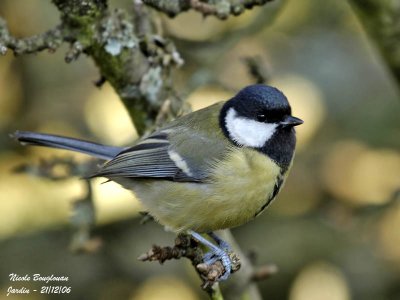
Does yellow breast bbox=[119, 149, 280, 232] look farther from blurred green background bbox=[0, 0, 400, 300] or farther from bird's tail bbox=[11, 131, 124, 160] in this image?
blurred green background bbox=[0, 0, 400, 300]

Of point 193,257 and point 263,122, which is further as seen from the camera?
point 263,122

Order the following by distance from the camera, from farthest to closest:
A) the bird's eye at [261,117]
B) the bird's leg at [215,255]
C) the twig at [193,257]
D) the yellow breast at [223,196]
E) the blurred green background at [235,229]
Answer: the blurred green background at [235,229], the bird's eye at [261,117], the yellow breast at [223,196], the bird's leg at [215,255], the twig at [193,257]

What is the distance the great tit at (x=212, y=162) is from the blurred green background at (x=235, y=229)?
0.43 metres

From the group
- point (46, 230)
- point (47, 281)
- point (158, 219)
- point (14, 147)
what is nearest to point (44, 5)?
point (14, 147)

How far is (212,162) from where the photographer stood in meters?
2.62

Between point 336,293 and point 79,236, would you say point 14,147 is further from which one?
point 336,293

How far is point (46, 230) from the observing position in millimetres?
3676

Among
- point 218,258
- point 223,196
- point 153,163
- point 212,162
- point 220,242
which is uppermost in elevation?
point 153,163

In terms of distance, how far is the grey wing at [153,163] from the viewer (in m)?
2.66

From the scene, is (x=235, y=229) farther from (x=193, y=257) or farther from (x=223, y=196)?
(x=193, y=257)

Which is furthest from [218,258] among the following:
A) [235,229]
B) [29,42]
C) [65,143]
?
[235,229]

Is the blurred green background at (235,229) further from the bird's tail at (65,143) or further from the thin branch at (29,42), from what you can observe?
the thin branch at (29,42)

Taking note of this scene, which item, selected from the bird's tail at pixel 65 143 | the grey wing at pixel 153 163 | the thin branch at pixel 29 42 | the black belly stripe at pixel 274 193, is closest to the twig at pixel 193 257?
the black belly stripe at pixel 274 193

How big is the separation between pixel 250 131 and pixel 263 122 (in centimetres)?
7
